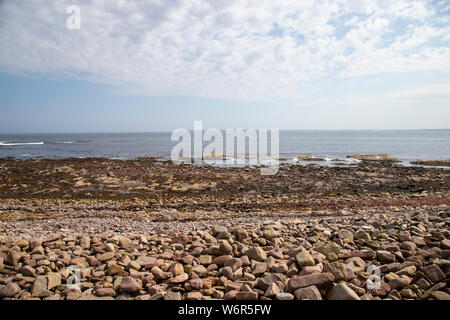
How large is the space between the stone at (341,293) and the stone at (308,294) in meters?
0.17

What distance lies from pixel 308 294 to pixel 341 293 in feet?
1.35

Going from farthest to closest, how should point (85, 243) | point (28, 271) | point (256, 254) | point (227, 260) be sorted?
point (85, 243) < point (256, 254) < point (227, 260) < point (28, 271)

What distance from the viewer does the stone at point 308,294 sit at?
10.8 ft

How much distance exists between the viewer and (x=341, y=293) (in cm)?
329

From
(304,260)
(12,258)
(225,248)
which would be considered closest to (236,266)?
(225,248)

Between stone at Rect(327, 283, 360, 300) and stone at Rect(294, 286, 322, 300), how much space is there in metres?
0.17

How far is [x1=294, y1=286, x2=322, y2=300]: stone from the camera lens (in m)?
3.30

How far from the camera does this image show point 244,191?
1658 centimetres

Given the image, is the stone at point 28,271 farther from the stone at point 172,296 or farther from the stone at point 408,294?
the stone at point 408,294

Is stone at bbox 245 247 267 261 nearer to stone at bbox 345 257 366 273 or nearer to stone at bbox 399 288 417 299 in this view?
stone at bbox 345 257 366 273

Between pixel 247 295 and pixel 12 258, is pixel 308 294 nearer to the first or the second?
pixel 247 295
